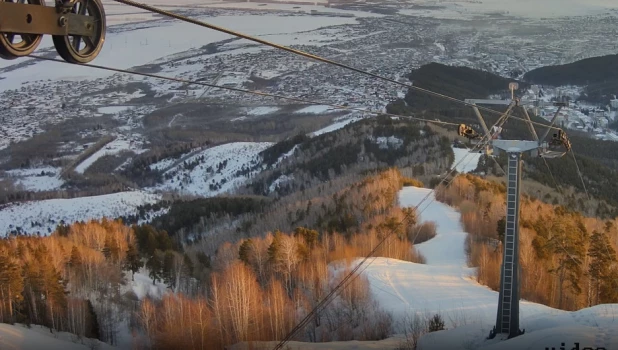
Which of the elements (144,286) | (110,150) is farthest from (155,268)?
(110,150)

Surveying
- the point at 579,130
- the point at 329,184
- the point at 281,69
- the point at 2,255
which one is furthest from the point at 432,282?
the point at 281,69

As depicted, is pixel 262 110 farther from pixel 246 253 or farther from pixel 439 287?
pixel 439 287

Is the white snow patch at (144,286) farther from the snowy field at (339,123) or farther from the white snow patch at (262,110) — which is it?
the white snow patch at (262,110)

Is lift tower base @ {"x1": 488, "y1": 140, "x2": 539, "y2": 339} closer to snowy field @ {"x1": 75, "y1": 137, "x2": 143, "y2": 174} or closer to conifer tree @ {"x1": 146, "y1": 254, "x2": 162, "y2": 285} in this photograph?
conifer tree @ {"x1": 146, "y1": 254, "x2": 162, "y2": 285}

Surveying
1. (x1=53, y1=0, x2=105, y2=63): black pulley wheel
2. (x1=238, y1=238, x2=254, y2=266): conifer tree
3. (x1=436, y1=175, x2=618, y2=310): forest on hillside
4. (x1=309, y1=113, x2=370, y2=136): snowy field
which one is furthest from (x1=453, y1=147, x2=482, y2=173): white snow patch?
(x1=53, y1=0, x2=105, y2=63): black pulley wheel

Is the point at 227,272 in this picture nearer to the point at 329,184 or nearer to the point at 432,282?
the point at 432,282
